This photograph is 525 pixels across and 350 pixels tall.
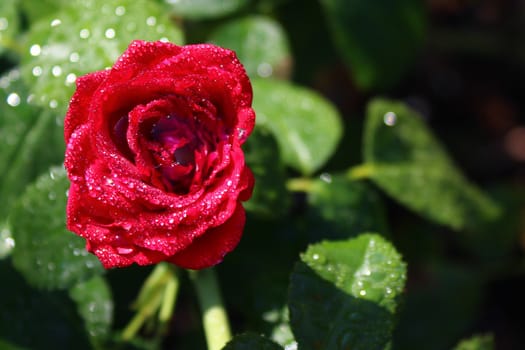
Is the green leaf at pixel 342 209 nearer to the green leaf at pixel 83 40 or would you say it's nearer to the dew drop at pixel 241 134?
the green leaf at pixel 83 40

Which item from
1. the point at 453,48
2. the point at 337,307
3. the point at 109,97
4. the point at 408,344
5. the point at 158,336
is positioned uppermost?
the point at 109,97

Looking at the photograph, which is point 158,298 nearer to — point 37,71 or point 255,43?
point 37,71

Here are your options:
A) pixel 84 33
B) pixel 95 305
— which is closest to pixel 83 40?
pixel 84 33

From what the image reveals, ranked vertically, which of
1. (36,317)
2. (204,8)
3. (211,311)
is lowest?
(36,317)

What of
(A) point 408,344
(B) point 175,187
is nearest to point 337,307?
(B) point 175,187

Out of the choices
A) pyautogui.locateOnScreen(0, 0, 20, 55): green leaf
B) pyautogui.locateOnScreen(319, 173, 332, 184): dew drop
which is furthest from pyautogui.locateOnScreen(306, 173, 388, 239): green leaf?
pyautogui.locateOnScreen(0, 0, 20, 55): green leaf

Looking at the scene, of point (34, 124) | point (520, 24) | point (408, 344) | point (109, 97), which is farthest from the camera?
point (520, 24)

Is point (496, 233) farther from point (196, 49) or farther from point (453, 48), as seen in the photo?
point (196, 49)
